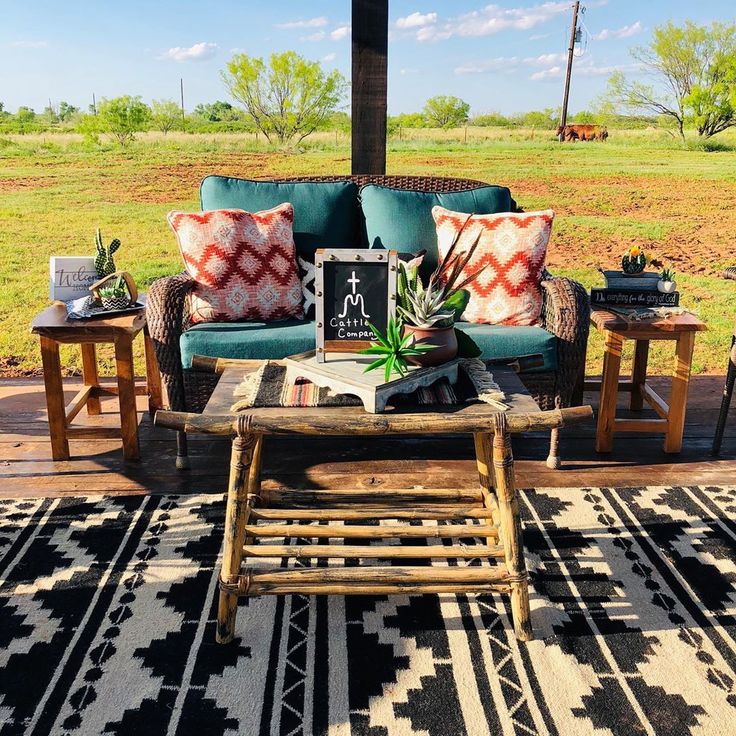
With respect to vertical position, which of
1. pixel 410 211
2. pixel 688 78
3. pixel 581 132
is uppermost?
pixel 688 78

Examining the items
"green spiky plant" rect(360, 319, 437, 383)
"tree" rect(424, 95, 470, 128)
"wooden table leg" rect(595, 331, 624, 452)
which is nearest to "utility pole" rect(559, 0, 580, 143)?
"tree" rect(424, 95, 470, 128)

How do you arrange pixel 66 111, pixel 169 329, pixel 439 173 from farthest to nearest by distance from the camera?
pixel 439 173 → pixel 66 111 → pixel 169 329

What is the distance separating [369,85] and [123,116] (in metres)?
1.59

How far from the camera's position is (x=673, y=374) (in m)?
2.61

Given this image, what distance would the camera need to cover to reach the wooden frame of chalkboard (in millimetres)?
1799

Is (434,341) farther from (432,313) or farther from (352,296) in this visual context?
(352,296)

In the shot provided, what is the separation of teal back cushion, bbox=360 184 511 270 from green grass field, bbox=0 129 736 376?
1.37 m

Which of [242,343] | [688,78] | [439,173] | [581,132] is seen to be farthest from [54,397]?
[688,78]

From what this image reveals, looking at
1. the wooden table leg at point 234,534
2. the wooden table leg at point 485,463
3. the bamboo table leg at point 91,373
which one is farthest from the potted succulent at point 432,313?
the bamboo table leg at point 91,373

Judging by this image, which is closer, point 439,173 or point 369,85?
point 369,85

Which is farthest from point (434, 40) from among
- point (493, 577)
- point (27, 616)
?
point (27, 616)

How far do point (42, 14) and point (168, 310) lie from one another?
2.55 m

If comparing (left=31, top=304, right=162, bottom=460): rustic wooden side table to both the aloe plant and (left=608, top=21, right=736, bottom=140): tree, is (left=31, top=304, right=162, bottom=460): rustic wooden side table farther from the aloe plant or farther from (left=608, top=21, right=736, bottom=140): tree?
(left=608, top=21, right=736, bottom=140): tree

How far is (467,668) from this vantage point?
1.56 m
